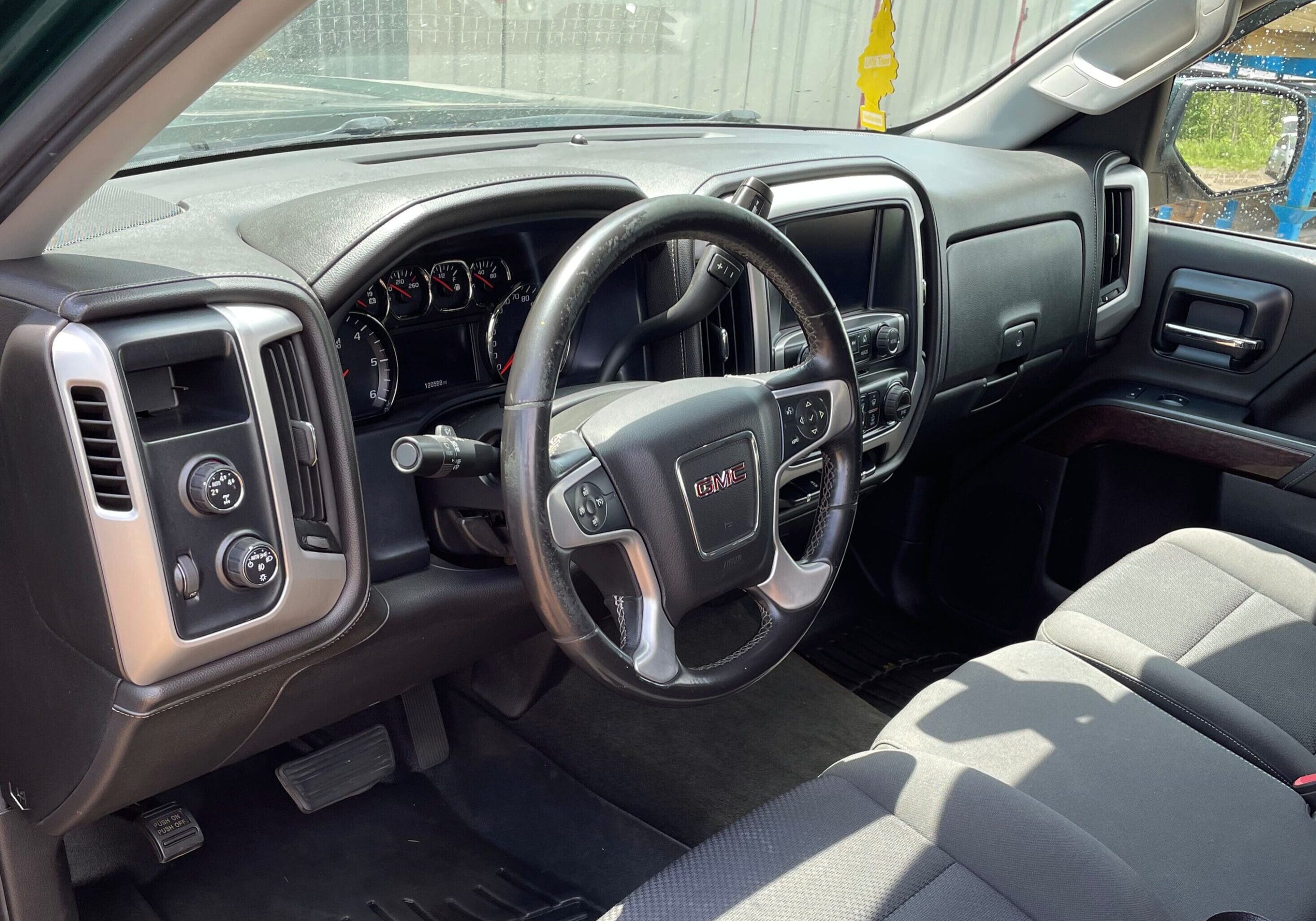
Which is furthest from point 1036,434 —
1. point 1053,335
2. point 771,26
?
point 771,26

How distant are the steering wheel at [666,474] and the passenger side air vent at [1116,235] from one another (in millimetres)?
1407

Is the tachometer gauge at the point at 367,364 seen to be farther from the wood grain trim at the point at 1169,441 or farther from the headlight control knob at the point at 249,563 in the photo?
the wood grain trim at the point at 1169,441

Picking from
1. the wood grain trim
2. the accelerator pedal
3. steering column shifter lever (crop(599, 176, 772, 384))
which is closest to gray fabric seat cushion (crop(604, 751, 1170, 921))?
steering column shifter lever (crop(599, 176, 772, 384))

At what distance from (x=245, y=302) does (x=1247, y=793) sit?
132 cm

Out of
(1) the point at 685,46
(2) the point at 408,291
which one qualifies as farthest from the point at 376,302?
(1) the point at 685,46

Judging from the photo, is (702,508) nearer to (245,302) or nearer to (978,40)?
(245,302)

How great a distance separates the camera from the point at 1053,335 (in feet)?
8.21

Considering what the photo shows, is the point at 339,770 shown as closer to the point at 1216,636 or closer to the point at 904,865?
the point at 904,865

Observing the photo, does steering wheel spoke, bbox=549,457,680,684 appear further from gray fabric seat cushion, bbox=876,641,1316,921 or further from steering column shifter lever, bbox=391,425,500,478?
gray fabric seat cushion, bbox=876,641,1316,921

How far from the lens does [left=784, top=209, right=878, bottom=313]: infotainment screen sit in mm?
1963

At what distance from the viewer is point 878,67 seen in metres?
2.62

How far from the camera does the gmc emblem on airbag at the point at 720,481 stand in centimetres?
132

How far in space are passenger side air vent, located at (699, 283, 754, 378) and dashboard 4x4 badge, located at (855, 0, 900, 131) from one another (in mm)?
1130

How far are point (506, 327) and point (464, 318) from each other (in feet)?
0.23
